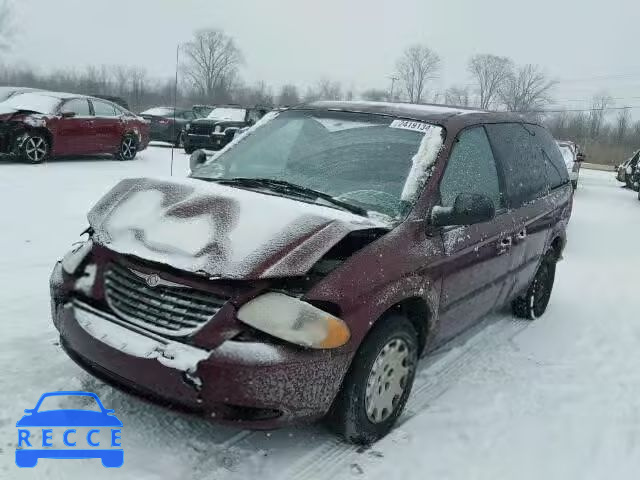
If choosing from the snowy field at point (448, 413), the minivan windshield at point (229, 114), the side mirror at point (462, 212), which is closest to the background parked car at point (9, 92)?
the minivan windshield at point (229, 114)

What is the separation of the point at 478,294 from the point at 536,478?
1.28 meters

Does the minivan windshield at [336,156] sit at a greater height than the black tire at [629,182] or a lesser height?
greater

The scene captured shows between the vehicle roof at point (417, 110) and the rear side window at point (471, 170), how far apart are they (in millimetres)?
115

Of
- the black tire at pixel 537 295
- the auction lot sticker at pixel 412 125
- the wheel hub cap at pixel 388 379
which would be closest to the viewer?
the wheel hub cap at pixel 388 379

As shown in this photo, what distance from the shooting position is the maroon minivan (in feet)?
8.93

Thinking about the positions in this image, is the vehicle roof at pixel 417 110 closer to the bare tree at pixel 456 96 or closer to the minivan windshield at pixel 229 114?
the minivan windshield at pixel 229 114

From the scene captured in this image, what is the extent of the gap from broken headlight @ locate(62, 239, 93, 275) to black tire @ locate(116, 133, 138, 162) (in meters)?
11.5

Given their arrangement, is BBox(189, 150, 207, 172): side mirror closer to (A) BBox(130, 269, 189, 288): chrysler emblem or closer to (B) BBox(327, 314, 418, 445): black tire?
(A) BBox(130, 269, 189, 288): chrysler emblem

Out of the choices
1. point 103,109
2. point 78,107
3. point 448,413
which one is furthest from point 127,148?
point 448,413

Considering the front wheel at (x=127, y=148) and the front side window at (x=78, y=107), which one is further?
the front wheel at (x=127, y=148)

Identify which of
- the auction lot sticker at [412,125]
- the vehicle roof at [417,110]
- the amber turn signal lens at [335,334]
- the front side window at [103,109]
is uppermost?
the vehicle roof at [417,110]

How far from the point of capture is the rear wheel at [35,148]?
11.8m

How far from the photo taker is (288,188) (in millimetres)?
3664

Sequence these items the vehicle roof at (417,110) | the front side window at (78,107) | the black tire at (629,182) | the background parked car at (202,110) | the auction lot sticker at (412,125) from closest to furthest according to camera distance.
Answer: the auction lot sticker at (412,125) → the vehicle roof at (417,110) → the front side window at (78,107) → the black tire at (629,182) → the background parked car at (202,110)
